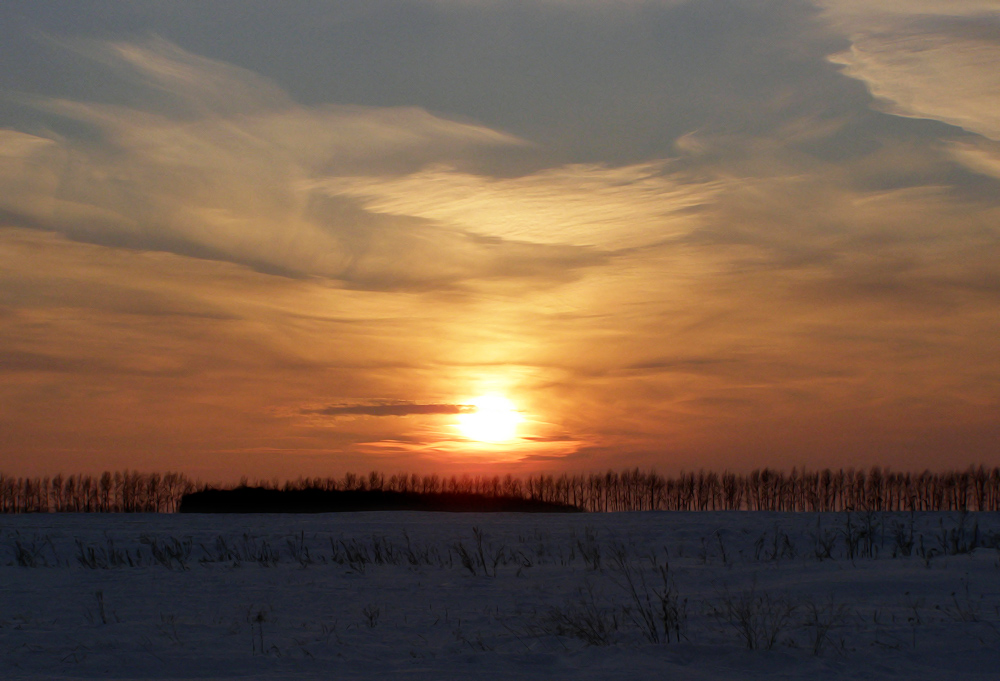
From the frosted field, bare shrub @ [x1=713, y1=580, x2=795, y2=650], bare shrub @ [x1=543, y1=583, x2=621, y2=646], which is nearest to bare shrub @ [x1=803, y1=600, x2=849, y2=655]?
the frosted field

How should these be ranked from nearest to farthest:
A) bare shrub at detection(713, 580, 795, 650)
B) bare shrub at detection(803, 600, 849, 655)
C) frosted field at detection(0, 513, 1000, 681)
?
frosted field at detection(0, 513, 1000, 681), bare shrub at detection(803, 600, 849, 655), bare shrub at detection(713, 580, 795, 650)

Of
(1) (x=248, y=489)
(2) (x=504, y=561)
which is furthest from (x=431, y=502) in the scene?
(2) (x=504, y=561)

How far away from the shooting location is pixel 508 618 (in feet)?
31.7

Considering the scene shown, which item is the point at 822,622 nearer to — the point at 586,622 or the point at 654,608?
the point at 654,608

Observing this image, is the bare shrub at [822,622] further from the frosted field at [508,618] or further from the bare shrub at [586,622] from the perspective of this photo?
the bare shrub at [586,622]

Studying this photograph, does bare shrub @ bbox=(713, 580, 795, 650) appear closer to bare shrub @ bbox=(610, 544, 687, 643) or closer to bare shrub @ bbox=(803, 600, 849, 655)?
bare shrub @ bbox=(803, 600, 849, 655)

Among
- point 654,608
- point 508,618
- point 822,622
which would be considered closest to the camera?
point 822,622

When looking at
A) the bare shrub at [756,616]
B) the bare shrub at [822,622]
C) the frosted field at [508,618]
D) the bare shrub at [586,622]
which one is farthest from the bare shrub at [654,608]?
the bare shrub at [822,622]

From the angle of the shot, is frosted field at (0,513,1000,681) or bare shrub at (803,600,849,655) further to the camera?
bare shrub at (803,600,849,655)

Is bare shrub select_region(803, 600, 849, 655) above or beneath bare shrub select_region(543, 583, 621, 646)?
above

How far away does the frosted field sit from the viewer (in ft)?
22.8

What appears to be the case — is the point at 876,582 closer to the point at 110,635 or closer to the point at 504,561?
the point at 504,561

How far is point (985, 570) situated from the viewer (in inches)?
448

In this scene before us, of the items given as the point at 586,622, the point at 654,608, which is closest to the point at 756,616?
the point at 654,608
